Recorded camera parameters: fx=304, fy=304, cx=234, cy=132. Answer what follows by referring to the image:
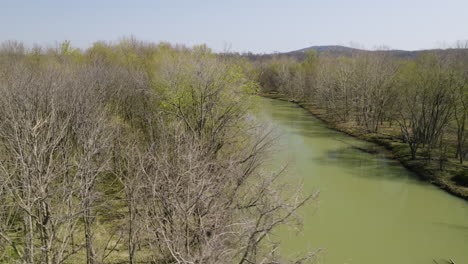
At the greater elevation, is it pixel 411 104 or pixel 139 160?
pixel 411 104

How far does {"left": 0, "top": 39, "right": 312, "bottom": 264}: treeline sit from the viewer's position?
8211mm

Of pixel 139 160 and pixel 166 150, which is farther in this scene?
pixel 166 150

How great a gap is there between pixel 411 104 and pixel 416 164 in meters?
5.83

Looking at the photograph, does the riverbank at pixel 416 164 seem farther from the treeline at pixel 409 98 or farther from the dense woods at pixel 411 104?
the treeline at pixel 409 98

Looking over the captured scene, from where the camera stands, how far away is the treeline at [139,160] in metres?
8.21

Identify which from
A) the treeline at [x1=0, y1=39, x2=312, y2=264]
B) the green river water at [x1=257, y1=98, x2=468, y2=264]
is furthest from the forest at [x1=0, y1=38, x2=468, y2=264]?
the green river water at [x1=257, y1=98, x2=468, y2=264]

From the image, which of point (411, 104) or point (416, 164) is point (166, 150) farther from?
point (411, 104)

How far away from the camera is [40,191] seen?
6.68 metres

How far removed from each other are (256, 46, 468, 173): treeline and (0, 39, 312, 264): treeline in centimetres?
1454

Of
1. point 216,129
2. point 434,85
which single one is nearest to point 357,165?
point 434,85

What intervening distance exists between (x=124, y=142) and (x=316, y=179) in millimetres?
13191

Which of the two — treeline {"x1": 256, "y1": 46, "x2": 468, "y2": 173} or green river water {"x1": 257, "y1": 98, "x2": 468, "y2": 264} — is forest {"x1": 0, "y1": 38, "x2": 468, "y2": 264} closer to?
treeline {"x1": 256, "y1": 46, "x2": 468, "y2": 173}

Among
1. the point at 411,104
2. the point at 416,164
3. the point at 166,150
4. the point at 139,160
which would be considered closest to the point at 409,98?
the point at 411,104

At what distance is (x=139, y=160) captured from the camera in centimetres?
848
